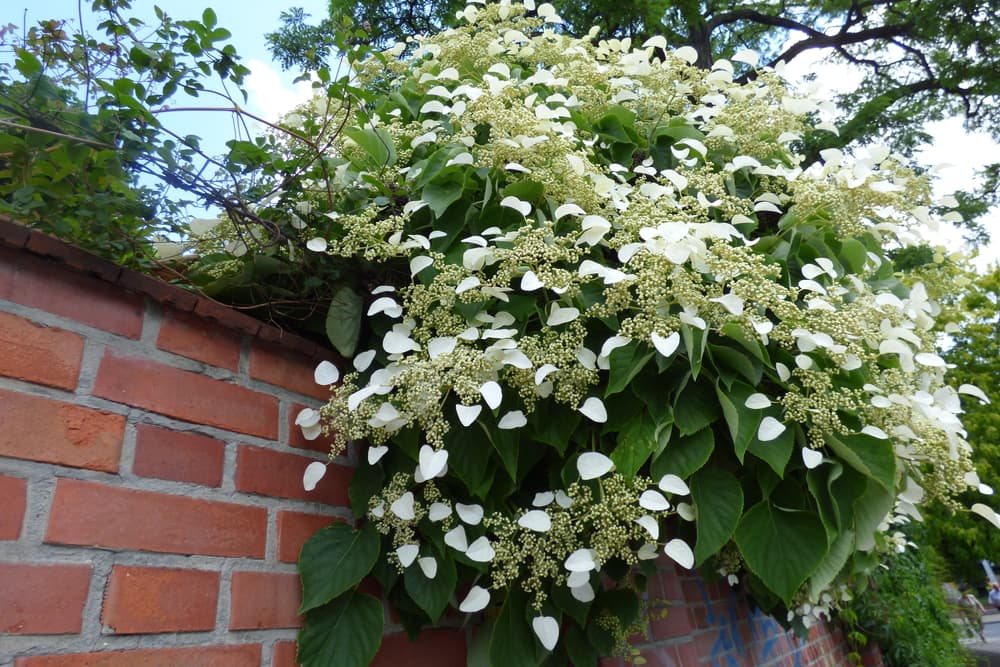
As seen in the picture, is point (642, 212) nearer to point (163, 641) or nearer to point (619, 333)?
point (619, 333)

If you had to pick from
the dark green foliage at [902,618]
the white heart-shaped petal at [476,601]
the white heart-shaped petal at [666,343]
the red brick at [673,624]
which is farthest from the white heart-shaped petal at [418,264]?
the dark green foliage at [902,618]

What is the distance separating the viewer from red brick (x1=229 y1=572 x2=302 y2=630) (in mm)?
801

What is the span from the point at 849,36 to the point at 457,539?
22.3 ft

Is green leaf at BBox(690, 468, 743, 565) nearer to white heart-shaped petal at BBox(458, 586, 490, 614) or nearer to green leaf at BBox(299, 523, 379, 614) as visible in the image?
white heart-shaped petal at BBox(458, 586, 490, 614)

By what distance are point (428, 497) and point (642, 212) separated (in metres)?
0.49

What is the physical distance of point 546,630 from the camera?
2.74 feet

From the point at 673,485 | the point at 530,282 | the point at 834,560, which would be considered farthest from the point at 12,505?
the point at 834,560

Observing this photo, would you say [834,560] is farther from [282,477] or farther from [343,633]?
[282,477]

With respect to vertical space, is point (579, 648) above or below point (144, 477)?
below

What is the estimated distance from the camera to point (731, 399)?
2.67 ft

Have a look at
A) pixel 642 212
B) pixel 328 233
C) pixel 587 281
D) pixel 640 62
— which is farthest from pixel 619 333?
pixel 640 62

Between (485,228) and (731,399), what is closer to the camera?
(731,399)

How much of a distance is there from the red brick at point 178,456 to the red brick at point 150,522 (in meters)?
0.03

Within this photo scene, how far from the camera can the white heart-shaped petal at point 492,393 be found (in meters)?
0.76
